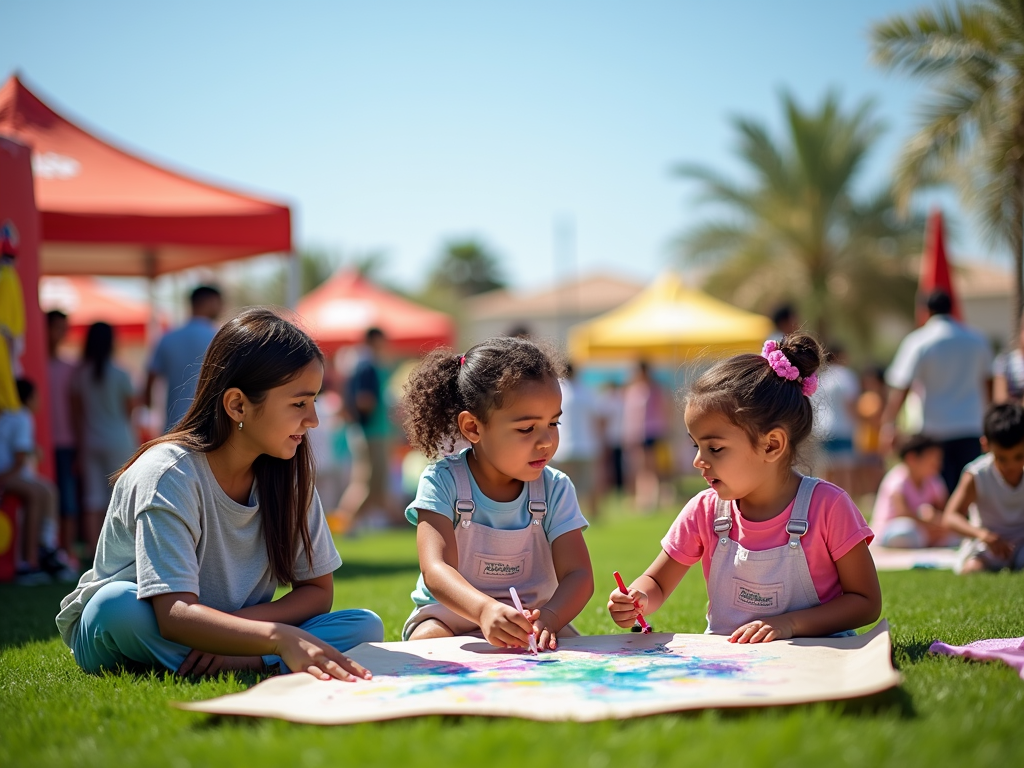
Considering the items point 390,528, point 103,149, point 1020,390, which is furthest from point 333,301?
point 1020,390

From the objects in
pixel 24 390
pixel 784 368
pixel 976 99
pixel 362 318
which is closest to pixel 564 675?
pixel 784 368

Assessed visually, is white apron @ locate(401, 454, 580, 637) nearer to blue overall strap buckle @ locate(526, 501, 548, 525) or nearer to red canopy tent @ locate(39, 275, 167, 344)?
blue overall strap buckle @ locate(526, 501, 548, 525)

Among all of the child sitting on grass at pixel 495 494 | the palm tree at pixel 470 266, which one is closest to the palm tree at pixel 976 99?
the child sitting on grass at pixel 495 494

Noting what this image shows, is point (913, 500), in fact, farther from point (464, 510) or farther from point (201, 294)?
point (201, 294)

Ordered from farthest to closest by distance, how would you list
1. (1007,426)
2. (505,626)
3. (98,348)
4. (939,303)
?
(98,348), (939,303), (1007,426), (505,626)

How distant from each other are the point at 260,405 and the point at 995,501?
4.59 m

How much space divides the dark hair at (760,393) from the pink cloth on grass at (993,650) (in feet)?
2.45

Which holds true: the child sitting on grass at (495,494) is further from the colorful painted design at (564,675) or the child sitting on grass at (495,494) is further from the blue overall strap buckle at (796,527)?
the blue overall strap buckle at (796,527)

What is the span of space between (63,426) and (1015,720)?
7.85 metres

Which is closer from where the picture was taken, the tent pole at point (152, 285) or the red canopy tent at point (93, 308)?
the tent pole at point (152, 285)

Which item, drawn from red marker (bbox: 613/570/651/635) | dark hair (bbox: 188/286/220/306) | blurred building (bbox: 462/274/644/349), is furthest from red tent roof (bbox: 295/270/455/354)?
blurred building (bbox: 462/274/644/349)

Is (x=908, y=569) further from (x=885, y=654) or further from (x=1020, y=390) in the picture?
(x=885, y=654)

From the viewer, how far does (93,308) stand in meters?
15.0

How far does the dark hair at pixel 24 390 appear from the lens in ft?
22.0
